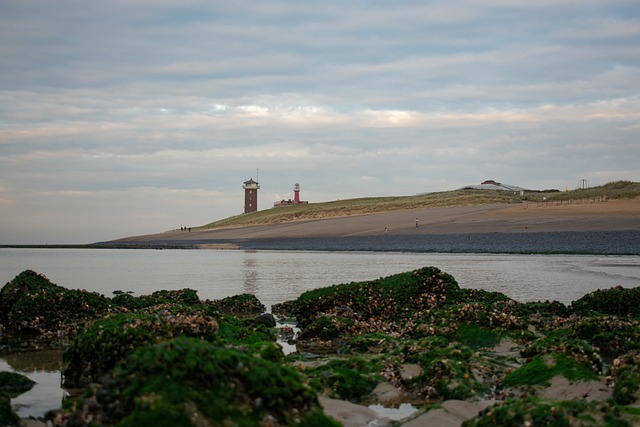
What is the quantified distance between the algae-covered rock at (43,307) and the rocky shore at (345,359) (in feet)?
0.11

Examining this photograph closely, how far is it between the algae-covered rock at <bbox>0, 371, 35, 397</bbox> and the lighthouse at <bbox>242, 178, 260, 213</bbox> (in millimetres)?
157927

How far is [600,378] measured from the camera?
26.6ft

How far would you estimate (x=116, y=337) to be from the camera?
805 cm

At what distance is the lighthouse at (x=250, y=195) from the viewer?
546 feet

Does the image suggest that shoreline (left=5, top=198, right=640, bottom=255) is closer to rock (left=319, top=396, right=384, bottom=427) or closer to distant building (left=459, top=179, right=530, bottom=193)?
rock (left=319, top=396, right=384, bottom=427)

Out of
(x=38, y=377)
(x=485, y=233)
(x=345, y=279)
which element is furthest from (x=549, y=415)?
(x=485, y=233)

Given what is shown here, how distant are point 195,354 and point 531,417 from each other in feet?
8.99

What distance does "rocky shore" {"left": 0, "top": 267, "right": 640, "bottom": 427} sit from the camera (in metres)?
5.21

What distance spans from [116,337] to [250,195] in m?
160

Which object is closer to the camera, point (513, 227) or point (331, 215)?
point (513, 227)

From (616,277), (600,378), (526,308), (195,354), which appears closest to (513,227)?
(616,277)

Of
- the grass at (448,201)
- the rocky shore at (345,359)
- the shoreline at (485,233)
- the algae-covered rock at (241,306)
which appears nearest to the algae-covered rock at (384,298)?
the rocky shore at (345,359)

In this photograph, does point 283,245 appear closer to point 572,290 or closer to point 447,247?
point 447,247

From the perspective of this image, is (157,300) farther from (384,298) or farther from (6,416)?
(6,416)
